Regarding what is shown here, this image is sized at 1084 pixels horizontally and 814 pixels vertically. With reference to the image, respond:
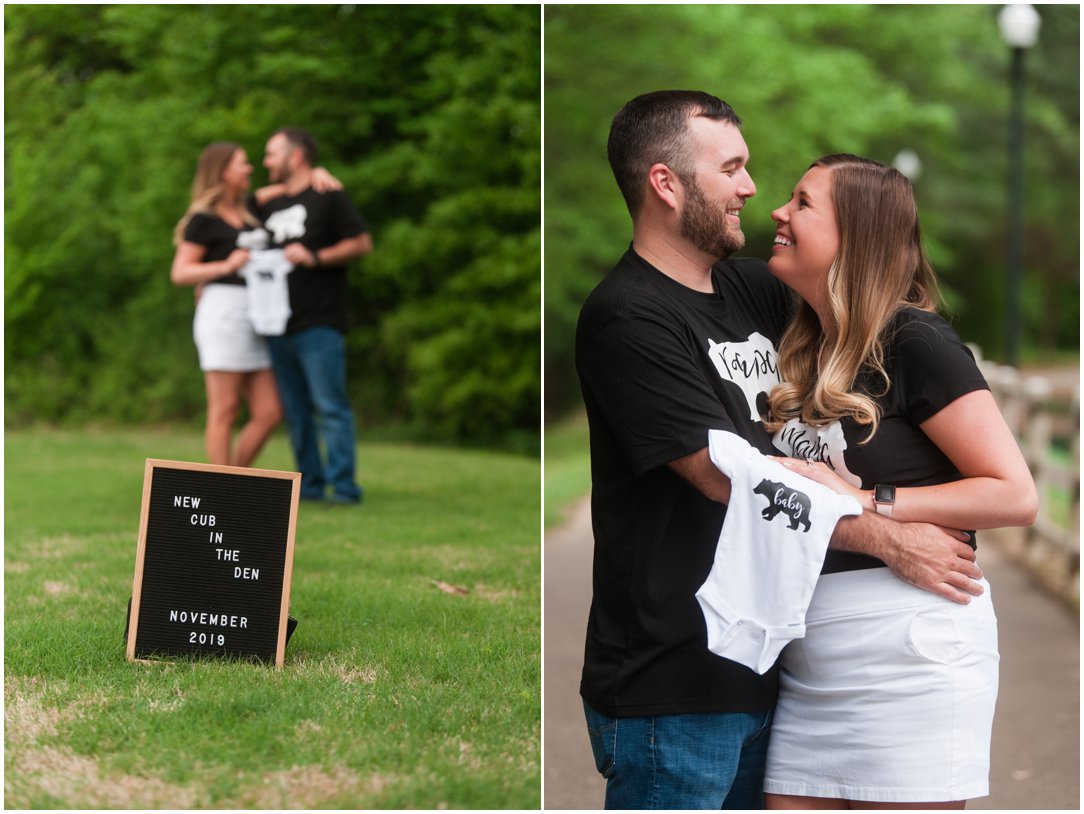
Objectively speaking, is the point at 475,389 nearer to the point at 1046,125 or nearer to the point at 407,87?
the point at 407,87

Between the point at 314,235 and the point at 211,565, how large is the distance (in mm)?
3417

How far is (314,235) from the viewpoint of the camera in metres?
6.67

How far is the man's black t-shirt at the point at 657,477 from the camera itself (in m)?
2.52

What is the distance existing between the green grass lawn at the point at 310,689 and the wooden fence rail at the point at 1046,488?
128 inches

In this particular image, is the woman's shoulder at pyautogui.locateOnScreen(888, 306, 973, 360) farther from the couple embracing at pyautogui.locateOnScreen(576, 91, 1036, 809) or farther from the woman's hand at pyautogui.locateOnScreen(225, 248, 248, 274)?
the woman's hand at pyautogui.locateOnScreen(225, 248, 248, 274)

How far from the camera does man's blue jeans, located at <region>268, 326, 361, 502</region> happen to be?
6.54 metres

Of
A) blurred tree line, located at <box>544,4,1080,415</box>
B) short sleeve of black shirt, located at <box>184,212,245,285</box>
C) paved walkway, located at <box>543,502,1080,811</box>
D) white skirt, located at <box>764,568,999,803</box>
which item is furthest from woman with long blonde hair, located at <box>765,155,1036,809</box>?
short sleeve of black shirt, located at <box>184,212,245,285</box>

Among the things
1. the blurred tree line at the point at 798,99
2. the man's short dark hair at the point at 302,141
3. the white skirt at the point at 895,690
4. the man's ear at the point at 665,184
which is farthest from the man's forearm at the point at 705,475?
the man's short dark hair at the point at 302,141

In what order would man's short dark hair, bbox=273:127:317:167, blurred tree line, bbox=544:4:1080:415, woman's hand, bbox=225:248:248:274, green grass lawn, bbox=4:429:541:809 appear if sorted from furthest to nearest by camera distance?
1. blurred tree line, bbox=544:4:1080:415
2. man's short dark hair, bbox=273:127:317:167
3. woman's hand, bbox=225:248:248:274
4. green grass lawn, bbox=4:429:541:809

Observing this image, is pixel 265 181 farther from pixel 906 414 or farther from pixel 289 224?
pixel 906 414

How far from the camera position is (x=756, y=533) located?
96.4 inches

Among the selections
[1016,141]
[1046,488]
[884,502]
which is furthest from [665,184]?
[1016,141]

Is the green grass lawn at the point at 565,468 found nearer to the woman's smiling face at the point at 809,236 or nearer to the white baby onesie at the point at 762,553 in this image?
the woman's smiling face at the point at 809,236

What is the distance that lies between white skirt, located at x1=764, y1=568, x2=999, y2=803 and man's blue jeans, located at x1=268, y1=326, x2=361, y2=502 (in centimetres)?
413
